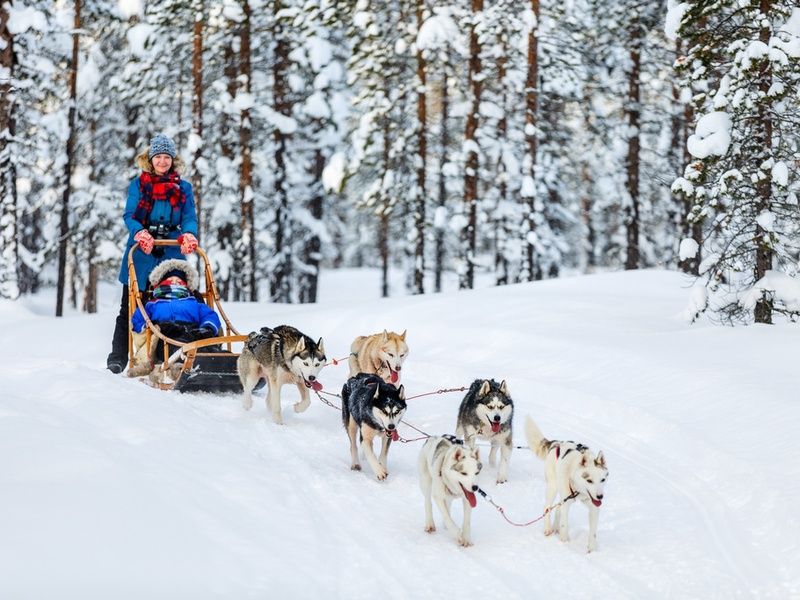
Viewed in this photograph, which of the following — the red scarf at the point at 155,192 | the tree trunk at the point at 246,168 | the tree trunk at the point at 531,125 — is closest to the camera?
the red scarf at the point at 155,192

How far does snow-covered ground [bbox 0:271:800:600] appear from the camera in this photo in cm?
381

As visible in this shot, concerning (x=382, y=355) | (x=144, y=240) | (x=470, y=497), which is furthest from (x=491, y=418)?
(x=144, y=240)

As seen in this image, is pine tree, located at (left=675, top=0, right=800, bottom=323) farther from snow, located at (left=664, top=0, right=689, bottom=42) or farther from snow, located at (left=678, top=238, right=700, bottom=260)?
snow, located at (left=678, top=238, right=700, bottom=260)

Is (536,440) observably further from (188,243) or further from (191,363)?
(188,243)

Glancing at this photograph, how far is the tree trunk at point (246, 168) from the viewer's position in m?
18.9

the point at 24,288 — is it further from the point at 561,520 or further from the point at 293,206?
the point at 561,520

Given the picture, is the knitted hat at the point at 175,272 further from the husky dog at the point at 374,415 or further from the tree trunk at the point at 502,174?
the tree trunk at the point at 502,174

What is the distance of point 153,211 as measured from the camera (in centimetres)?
923

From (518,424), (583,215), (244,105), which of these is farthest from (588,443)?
(583,215)

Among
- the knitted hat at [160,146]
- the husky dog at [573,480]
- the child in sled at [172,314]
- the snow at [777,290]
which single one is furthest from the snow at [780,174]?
the knitted hat at [160,146]

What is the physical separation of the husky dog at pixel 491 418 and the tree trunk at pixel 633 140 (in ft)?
54.6

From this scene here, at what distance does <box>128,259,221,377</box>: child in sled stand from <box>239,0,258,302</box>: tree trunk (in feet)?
36.6

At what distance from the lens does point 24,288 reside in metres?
35.4

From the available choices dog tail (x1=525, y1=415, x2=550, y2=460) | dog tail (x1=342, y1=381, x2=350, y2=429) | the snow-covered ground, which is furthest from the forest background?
dog tail (x1=342, y1=381, x2=350, y2=429)
